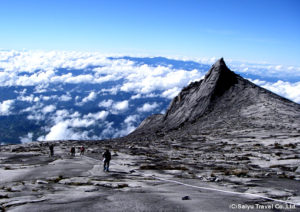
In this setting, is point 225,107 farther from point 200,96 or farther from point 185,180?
point 185,180

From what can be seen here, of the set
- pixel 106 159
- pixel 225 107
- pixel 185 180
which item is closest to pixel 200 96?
pixel 225 107

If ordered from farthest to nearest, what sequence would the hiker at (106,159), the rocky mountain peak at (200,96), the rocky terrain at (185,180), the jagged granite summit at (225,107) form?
the rocky mountain peak at (200,96)
the jagged granite summit at (225,107)
the hiker at (106,159)
the rocky terrain at (185,180)

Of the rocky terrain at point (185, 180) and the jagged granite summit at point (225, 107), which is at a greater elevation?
the jagged granite summit at point (225, 107)

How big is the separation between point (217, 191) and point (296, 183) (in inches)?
274

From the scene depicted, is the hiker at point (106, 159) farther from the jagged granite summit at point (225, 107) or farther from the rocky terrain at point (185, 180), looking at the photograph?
the jagged granite summit at point (225, 107)

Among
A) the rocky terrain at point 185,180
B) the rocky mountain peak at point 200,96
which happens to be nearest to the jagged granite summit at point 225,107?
the rocky mountain peak at point 200,96

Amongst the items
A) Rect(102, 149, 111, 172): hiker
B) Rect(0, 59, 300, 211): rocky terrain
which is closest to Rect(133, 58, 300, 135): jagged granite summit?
Rect(0, 59, 300, 211): rocky terrain

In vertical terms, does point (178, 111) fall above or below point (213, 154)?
above

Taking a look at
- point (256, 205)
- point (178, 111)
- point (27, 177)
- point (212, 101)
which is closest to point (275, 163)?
point (256, 205)

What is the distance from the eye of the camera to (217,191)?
17.3 metres

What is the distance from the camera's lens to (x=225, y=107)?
274 feet

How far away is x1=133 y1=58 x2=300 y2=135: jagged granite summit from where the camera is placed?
6600 cm

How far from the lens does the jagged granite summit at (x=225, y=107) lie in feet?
217

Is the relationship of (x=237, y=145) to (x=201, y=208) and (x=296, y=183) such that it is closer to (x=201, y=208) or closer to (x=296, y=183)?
(x=296, y=183)
